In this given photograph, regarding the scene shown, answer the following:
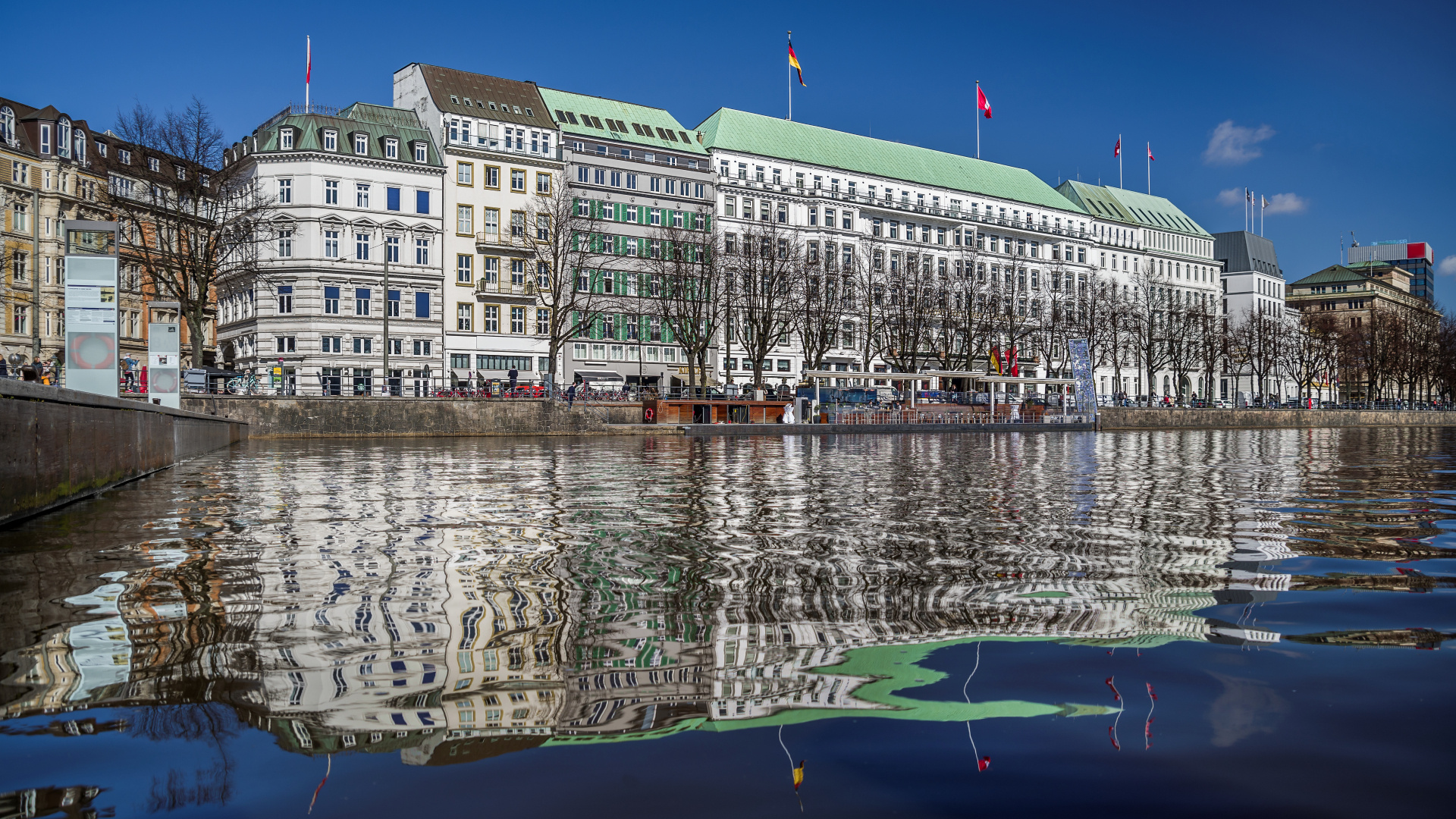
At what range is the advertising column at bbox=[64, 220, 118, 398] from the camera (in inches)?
693

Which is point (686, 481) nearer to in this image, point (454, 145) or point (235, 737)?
point (235, 737)

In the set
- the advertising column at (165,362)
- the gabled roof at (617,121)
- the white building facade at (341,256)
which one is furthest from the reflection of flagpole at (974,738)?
the gabled roof at (617,121)

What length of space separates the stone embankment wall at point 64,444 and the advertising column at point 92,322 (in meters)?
0.94

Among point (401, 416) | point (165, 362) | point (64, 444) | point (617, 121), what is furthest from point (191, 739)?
point (617, 121)

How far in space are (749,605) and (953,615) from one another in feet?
3.70

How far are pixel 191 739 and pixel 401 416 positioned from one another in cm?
4904

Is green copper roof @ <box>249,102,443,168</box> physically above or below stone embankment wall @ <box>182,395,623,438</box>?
above

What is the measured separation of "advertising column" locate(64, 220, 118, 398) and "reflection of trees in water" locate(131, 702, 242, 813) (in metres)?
Result: 16.1

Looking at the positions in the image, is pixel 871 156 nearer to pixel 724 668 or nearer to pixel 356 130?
pixel 356 130

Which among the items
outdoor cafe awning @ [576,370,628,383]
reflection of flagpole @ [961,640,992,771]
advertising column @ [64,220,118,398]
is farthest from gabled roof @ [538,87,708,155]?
reflection of flagpole @ [961,640,992,771]

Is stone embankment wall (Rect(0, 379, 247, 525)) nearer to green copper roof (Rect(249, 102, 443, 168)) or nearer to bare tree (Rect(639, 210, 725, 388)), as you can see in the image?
bare tree (Rect(639, 210, 725, 388))

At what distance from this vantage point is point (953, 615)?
18.5ft

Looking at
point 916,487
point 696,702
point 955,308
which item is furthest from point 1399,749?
point 955,308

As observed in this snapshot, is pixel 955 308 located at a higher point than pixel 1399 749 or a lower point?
higher
